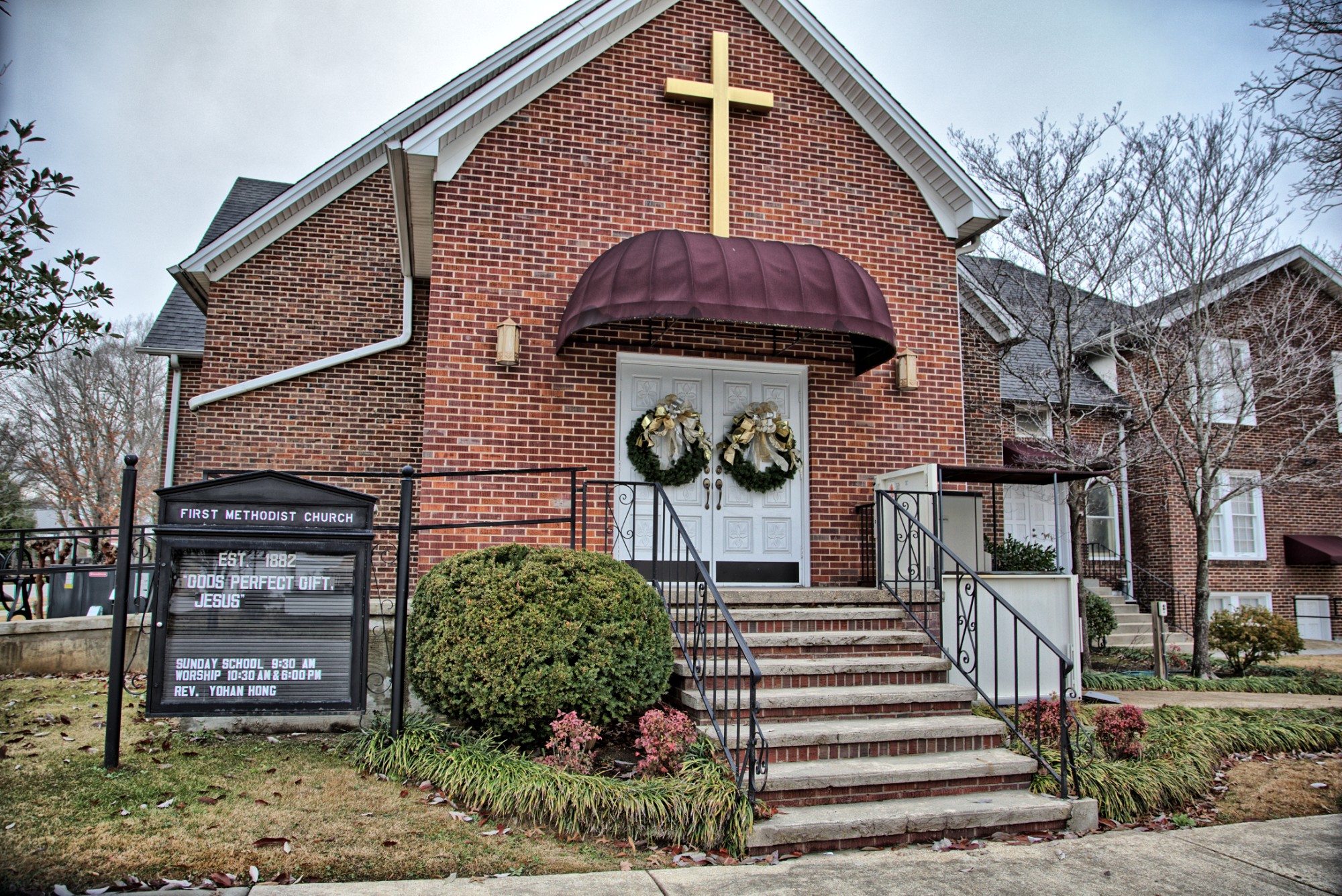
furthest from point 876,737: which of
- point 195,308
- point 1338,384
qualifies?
point 1338,384

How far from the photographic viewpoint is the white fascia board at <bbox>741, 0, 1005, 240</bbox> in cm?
947

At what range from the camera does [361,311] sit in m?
12.9

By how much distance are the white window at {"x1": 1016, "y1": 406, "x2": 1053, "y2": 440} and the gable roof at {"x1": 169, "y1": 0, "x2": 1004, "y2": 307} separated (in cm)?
486

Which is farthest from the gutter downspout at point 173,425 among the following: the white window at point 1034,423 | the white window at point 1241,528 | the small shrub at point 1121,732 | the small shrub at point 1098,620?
the white window at point 1241,528

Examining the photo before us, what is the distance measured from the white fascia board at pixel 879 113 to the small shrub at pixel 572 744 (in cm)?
682

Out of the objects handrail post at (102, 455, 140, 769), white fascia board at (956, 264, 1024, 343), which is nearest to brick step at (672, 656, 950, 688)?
handrail post at (102, 455, 140, 769)

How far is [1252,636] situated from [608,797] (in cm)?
1083

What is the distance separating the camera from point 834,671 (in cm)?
674

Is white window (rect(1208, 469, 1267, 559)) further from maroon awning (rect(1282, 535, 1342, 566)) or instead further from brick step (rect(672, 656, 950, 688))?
brick step (rect(672, 656, 950, 688))

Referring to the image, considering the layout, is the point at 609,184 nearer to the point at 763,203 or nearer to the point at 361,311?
the point at 763,203

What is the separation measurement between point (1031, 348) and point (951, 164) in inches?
401

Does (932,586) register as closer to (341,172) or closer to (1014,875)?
(1014,875)

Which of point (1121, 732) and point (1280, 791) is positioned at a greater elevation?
point (1121, 732)

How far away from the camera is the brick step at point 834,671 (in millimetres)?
6645
